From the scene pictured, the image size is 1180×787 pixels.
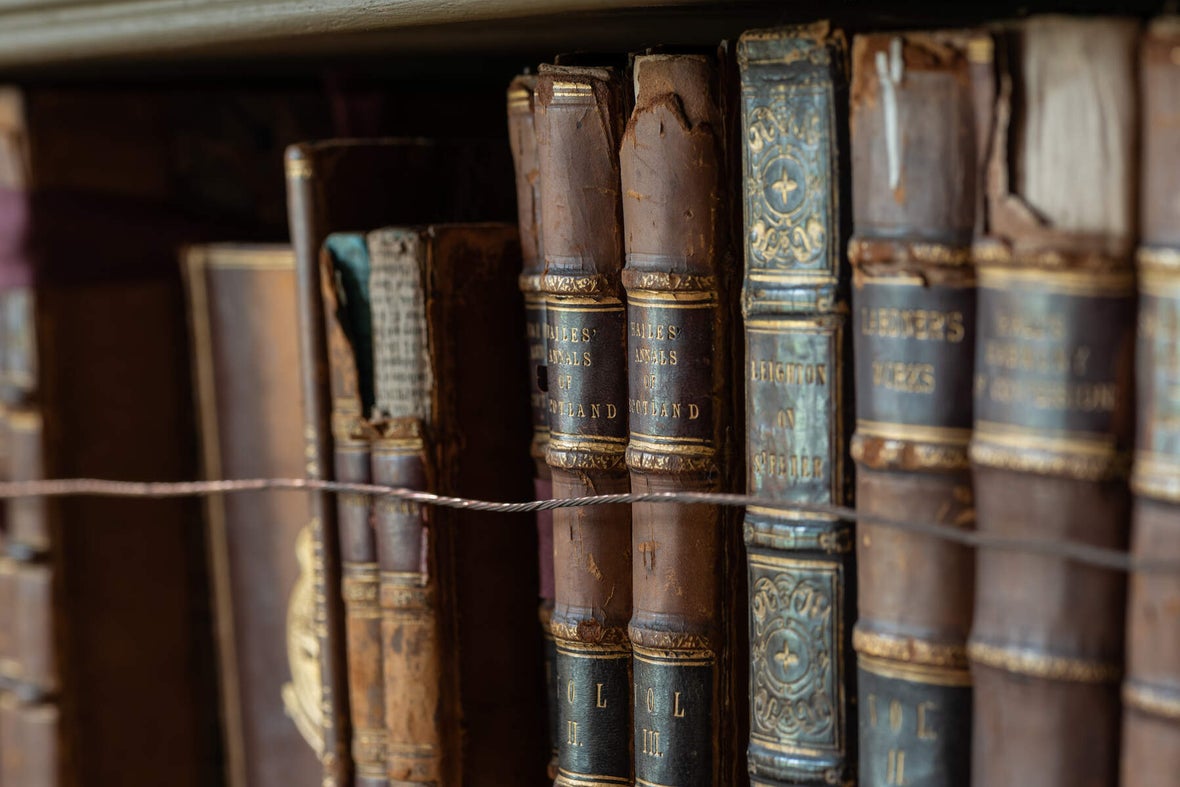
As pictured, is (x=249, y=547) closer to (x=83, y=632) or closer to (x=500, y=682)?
(x=83, y=632)

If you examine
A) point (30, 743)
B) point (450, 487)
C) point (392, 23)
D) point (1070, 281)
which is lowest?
point (30, 743)

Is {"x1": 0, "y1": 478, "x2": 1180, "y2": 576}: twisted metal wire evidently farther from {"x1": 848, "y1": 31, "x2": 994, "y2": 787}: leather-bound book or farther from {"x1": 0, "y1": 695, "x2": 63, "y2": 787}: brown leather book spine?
{"x1": 0, "y1": 695, "x2": 63, "y2": 787}: brown leather book spine

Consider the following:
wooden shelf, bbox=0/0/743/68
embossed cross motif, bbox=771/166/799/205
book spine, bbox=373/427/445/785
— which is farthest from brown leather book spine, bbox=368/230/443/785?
embossed cross motif, bbox=771/166/799/205

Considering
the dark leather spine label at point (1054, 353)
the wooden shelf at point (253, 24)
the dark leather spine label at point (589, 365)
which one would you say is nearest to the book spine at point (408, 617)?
the dark leather spine label at point (589, 365)

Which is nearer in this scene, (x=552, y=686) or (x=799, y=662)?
(x=799, y=662)

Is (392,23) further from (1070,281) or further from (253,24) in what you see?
(1070,281)

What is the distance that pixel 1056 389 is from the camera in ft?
1.59

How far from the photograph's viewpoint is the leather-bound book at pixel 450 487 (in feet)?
2.31

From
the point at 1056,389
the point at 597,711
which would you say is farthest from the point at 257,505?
the point at 1056,389

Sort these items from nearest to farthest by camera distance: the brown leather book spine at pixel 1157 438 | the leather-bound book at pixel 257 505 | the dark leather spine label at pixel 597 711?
the brown leather book spine at pixel 1157 438, the dark leather spine label at pixel 597 711, the leather-bound book at pixel 257 505

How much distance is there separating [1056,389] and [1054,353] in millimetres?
13

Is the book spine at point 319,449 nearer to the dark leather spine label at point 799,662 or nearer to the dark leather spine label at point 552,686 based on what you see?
the dark leather spine label at point 552,686

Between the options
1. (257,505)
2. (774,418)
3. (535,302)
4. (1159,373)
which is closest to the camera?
(1159,373)

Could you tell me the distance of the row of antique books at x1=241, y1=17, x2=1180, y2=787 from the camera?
481 millimetres
